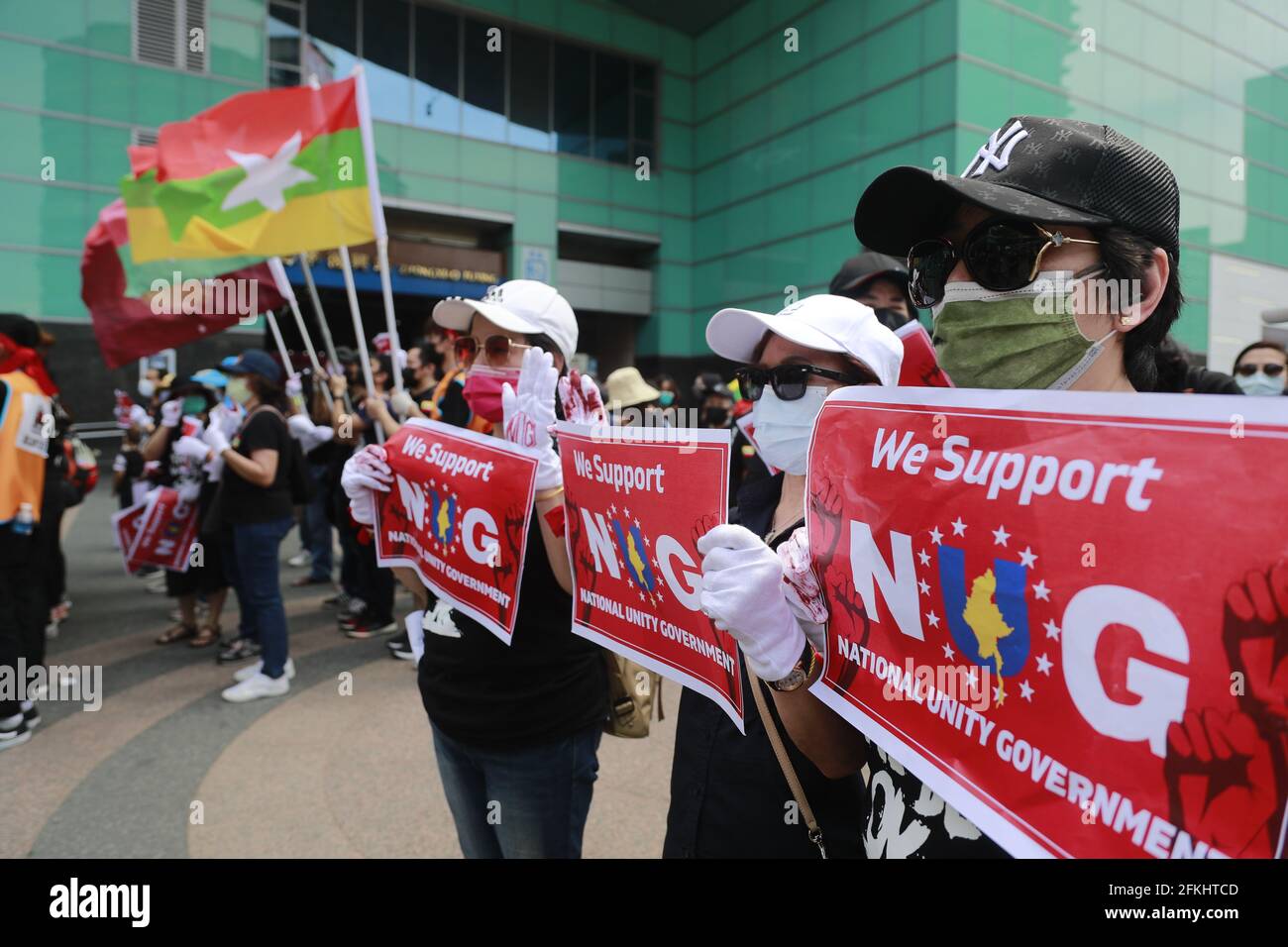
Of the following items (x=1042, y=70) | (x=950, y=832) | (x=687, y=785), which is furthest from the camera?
(x=1042, y=70)

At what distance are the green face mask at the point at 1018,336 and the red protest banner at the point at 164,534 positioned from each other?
6.37 metres

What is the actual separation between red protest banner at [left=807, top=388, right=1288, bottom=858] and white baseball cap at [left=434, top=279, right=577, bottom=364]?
135 centimetres

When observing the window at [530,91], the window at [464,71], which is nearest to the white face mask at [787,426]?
the window at [464,71]

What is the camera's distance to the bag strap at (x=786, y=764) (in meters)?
1.50

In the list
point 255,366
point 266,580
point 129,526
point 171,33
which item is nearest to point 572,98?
point 171,33

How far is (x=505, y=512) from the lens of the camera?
6.97ft

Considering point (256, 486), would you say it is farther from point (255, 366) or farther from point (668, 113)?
point (668, 113)

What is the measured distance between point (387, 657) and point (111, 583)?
4.42 meters

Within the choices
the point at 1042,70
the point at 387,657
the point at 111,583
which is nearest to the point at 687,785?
the point at 387,657

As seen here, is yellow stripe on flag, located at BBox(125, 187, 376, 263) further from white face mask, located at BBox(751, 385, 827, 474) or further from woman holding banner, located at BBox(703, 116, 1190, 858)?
woman holding banner, located at BBox(703, 116, 1190, 858)

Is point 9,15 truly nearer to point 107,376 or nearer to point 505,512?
point 107,376

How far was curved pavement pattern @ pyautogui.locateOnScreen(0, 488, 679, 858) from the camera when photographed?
340 cm

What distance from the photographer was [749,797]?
1600 millimetres

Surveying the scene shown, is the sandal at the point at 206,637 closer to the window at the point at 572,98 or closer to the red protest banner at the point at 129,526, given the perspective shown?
the red protest banner at the point at 129,526
